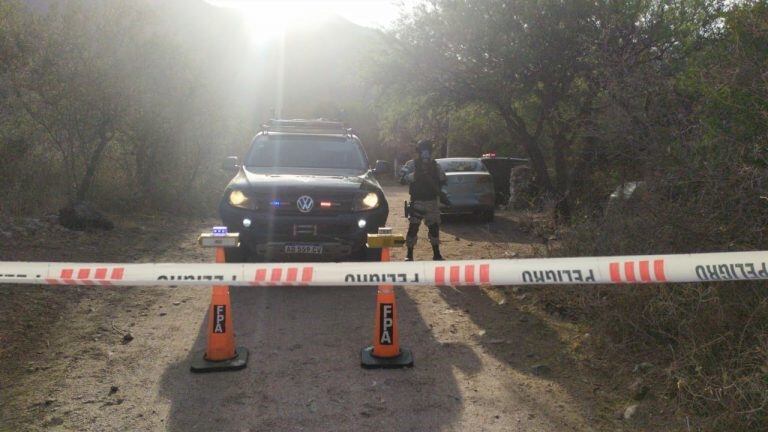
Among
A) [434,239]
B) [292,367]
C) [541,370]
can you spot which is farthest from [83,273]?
[434,239]

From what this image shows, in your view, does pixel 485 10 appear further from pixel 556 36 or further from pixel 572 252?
pixel 572 252

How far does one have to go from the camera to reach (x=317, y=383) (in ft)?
14.5

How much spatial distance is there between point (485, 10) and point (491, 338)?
27.2ft

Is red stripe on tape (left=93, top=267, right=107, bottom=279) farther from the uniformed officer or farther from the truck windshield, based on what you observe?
the uniformed officer

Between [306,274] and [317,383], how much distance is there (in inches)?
35.9

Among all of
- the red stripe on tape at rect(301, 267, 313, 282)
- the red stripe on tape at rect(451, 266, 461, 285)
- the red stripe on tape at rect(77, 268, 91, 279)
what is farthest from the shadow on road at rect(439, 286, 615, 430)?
the red stripe on tape at rect(77, 268, 91, 279)

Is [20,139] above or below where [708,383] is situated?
above

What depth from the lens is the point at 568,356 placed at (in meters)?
5.02

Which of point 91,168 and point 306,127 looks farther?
point 91,168

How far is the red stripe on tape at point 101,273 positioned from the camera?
4020 millimetres

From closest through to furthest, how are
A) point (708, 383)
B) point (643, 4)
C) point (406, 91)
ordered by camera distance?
1. point (708, 383)
2. point (643, 4)
3. point (406, 91)

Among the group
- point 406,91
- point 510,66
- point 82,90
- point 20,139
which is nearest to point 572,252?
point 510,66

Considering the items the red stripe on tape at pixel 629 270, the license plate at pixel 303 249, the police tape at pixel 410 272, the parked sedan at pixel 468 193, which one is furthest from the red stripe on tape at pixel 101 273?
the parked sedan at pixel 468 193

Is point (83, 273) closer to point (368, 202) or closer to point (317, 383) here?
point (317, 383)
